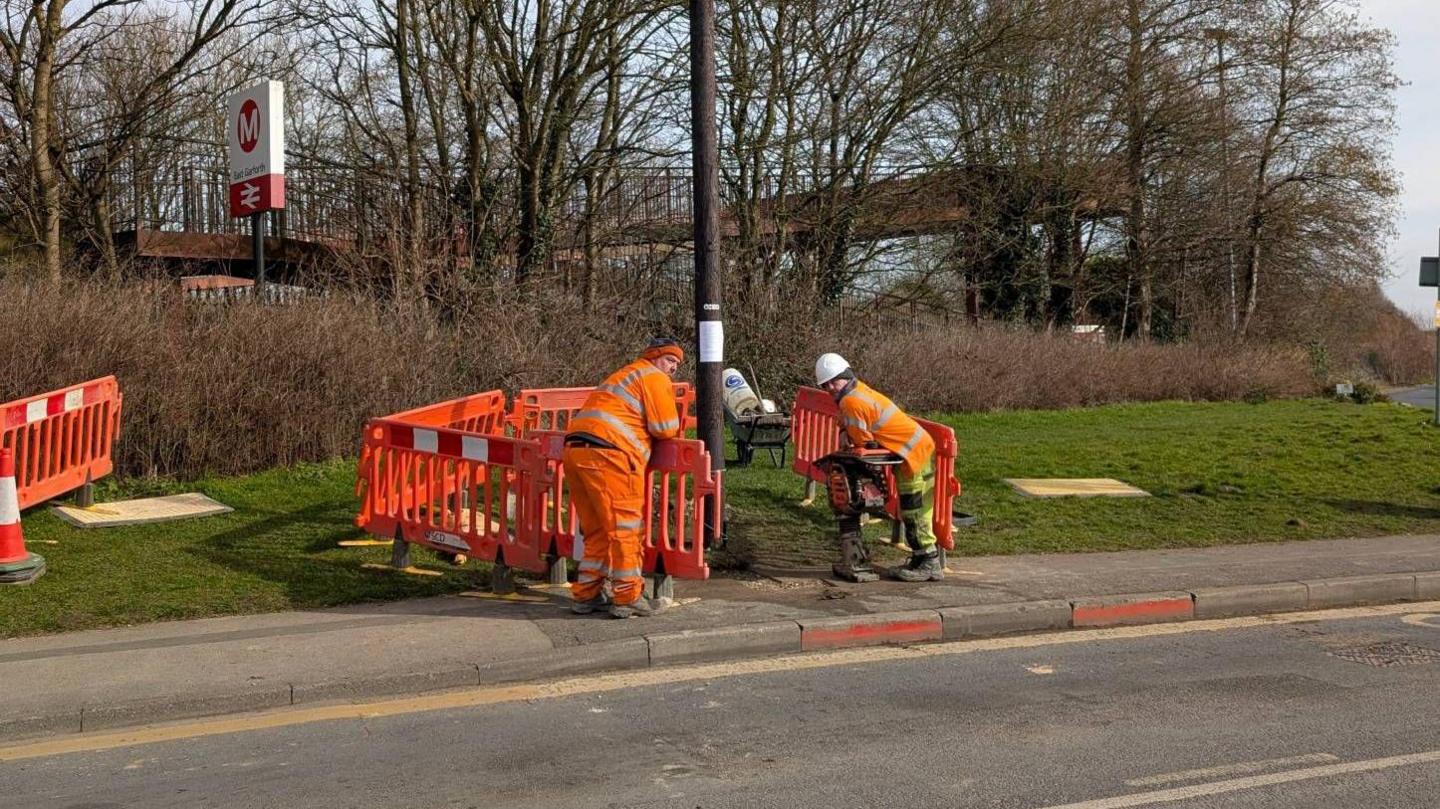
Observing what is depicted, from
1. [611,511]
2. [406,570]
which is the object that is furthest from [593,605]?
[406,570]

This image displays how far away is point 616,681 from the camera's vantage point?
22.8ft

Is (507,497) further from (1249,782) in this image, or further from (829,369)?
(1249,782)

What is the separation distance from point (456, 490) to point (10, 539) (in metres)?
2.96

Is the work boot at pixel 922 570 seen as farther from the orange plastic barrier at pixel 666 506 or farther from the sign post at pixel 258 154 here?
the sign post at pixel 258 154

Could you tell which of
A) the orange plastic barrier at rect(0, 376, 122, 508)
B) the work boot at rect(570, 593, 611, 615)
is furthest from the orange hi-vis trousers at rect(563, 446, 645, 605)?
the orange plastic barrier at rect(0, 376, 122, 508)

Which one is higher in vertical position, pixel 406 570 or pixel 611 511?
pixel 611 511

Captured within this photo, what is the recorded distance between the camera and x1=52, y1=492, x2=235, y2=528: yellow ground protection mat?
10.2m

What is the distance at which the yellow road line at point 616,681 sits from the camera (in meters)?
5.95

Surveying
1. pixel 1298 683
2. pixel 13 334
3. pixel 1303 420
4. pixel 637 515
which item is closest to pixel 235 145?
pixel 13 334

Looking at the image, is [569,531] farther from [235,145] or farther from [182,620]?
[235,145]

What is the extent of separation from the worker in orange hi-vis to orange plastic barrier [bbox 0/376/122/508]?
475 centimetres

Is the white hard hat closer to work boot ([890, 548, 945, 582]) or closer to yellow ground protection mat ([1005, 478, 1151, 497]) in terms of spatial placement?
work boot ([890, 548, 945, 582])

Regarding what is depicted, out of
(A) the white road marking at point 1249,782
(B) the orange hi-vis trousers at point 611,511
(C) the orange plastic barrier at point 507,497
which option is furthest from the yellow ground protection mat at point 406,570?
(A) the white road marking at point 1249,782

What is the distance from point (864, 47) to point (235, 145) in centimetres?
1301
